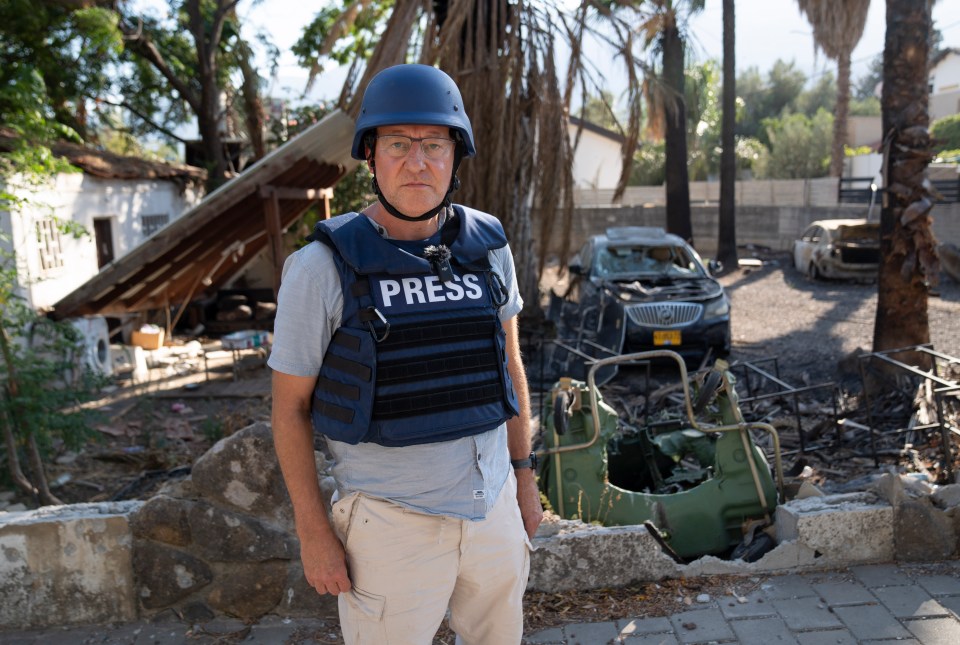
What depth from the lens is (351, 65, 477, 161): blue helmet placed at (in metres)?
2.09

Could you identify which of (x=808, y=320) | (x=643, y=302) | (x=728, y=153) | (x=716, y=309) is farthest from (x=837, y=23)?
(x=643, y=302)

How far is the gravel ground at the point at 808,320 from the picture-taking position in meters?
9.48

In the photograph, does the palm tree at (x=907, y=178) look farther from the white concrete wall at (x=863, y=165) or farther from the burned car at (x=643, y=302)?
the white concrete wall at (x=863, y=165)

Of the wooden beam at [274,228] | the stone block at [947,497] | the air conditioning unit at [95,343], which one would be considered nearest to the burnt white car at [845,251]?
the wooden beam at [274,228]

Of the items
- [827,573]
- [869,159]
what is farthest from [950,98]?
[827,573]

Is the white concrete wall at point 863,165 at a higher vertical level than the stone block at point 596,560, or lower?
higher

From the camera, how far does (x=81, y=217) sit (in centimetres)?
1093

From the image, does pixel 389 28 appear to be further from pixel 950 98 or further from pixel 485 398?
pixel 950 98

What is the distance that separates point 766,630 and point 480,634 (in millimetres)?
1457

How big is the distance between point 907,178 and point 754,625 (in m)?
5.60

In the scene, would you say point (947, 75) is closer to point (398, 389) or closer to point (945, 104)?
point (945, 104)

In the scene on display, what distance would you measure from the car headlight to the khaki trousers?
7.25m

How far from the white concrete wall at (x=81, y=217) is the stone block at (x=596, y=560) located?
6797mm

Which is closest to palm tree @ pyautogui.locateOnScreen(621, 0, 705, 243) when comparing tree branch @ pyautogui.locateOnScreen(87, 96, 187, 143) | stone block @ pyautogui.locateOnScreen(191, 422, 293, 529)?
tree branch @ pyautogui.locateOnScreen(87, 96, 187, 143)
